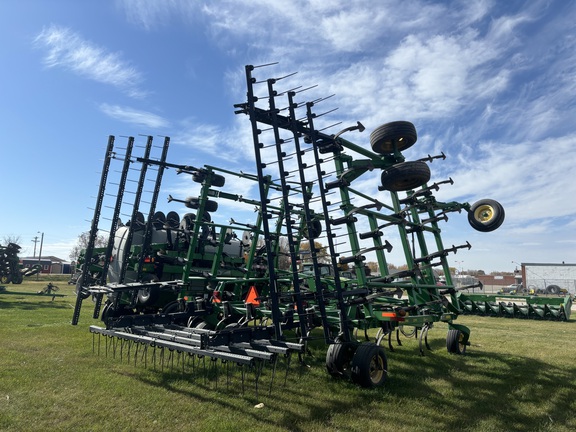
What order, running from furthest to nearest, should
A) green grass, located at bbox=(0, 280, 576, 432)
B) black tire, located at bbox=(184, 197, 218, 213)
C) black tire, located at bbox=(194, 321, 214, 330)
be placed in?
black tire, located at bbox=(184, 197, 218, 213) < black tire, located at bbox=(194, 321, 214, 330) < green grass, located at bbox=(0, 280, 576, 432)

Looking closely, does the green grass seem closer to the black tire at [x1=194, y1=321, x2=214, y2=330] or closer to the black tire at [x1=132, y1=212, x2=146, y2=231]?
the black tire at [x1=194, y1=321, x2=214, y2=330]

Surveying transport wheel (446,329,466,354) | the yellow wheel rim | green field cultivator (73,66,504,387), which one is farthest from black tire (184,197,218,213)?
the yellow wheel rim

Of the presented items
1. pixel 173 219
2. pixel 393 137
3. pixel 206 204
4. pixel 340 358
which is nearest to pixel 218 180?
pixel 206 204

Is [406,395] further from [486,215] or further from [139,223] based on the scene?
[139,223]

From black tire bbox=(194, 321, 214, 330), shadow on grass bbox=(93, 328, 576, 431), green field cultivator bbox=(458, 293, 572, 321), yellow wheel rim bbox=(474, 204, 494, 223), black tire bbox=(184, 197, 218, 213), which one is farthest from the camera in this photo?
green field cultivator bbox=(458, 293, 572, 321)

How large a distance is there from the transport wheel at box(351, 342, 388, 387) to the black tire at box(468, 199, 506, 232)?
18.3 feet

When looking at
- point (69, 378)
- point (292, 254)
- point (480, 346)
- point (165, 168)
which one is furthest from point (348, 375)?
point (165, 168)

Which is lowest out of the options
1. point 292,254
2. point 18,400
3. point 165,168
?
point 18,400

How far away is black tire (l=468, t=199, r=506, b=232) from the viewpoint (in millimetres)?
9602

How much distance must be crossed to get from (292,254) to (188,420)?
2.49m

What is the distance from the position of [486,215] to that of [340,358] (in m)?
6.33

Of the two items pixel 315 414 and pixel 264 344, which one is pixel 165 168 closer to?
pixel 264 344

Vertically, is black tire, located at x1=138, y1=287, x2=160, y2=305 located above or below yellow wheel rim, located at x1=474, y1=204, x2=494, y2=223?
below

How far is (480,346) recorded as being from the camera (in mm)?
10148
